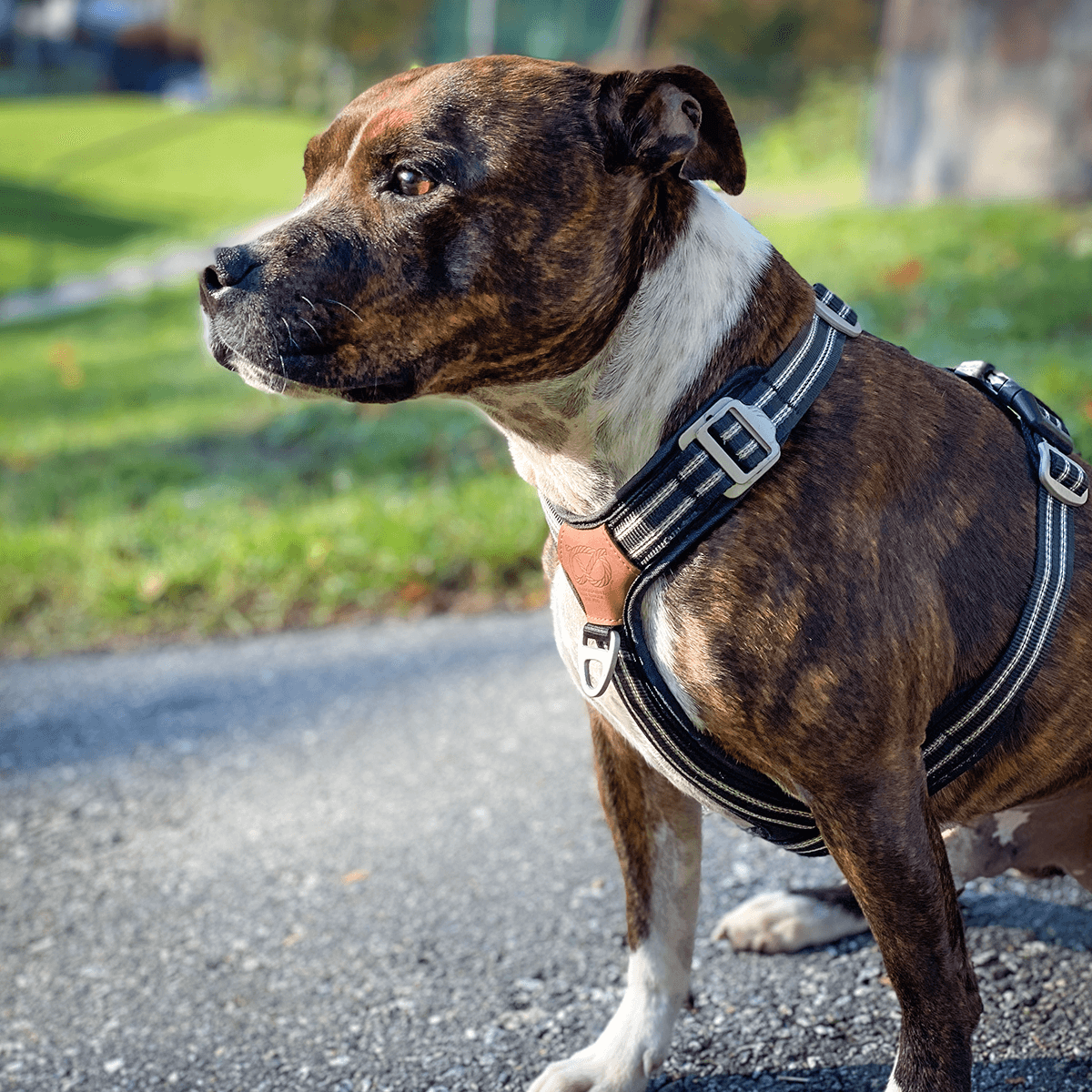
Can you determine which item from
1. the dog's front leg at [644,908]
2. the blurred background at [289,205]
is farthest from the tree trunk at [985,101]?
the dog's front leg at [644,908]

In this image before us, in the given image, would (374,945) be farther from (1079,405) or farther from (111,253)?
(111,253)

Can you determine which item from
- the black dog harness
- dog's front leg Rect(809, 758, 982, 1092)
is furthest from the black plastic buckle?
dog's front leg Rect(809, 758, 982, 1092)

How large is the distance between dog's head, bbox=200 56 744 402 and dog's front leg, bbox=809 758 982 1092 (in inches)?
31.3

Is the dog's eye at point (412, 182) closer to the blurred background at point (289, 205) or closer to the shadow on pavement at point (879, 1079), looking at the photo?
the shadow on pavement at point (879, 1079)

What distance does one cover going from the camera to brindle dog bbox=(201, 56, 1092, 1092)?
166 centimetres

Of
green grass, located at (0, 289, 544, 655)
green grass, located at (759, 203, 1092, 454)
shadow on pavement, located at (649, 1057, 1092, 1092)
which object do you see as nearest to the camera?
shadow on pavement, located at (649, 1057, 1092, 1092)

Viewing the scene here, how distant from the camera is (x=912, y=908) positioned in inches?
67.1

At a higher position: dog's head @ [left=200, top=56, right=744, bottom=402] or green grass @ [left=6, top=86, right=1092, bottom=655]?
dog's head @ [left=200, top=56, right=744, bottom=402]

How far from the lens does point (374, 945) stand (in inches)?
104

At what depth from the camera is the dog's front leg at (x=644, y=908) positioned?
6.86 ft

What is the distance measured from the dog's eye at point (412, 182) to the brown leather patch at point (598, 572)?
0.56 meters

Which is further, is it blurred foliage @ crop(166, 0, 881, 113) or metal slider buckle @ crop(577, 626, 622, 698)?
blurred foliage @ crop(166, 0, 881, 113)

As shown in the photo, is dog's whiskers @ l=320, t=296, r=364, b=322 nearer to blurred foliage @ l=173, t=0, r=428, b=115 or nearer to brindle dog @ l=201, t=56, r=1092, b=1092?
brindle dog @ l=201, t=56, r=1092, b=1092

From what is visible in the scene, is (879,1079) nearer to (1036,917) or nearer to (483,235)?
(1036,917)
